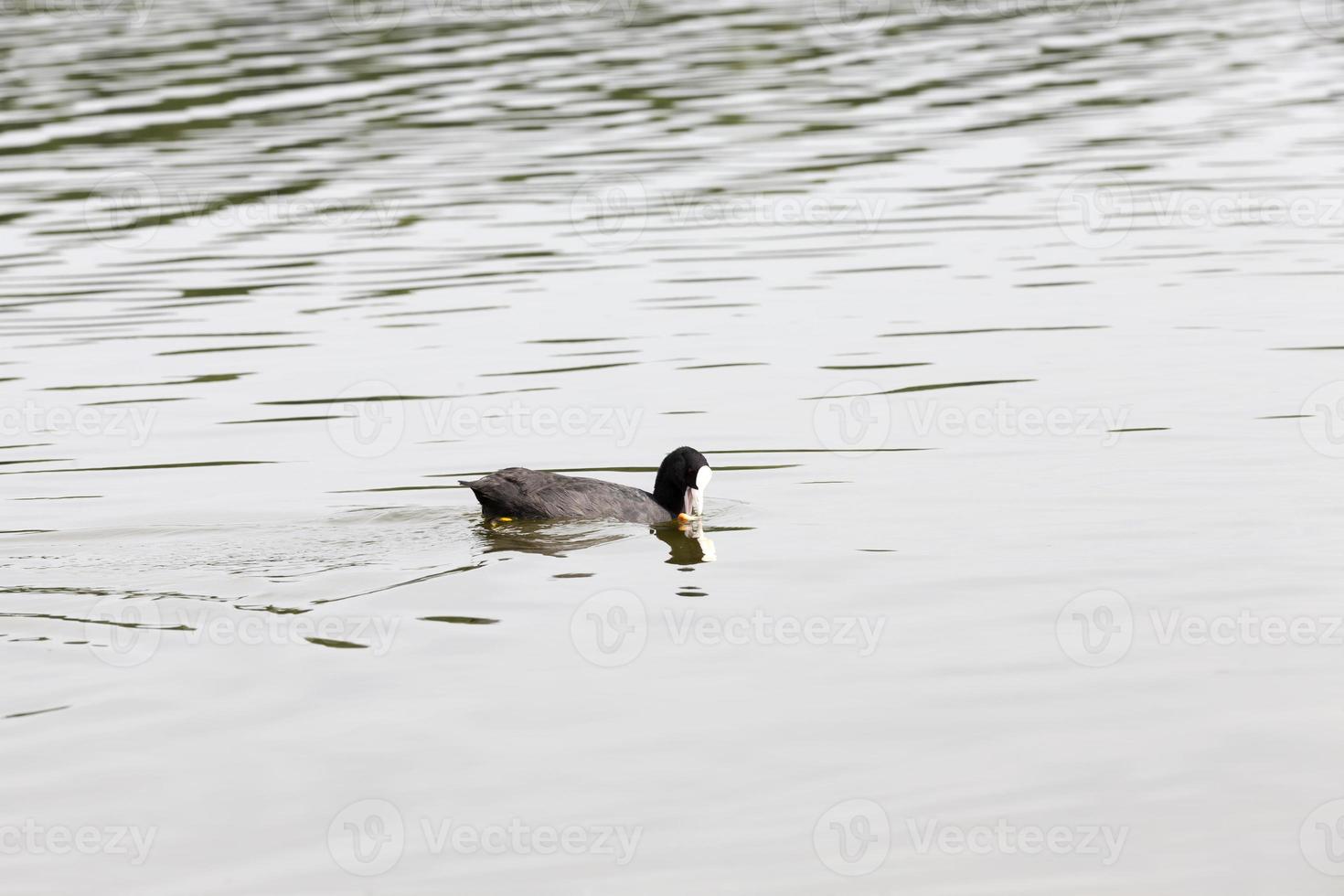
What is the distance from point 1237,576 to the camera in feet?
37.6

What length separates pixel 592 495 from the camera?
12977mm

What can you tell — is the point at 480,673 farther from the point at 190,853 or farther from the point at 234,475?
the point at 234,475

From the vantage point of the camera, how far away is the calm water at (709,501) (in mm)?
8484

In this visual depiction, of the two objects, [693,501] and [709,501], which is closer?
[693,501]

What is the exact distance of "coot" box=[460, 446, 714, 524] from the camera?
12.8m

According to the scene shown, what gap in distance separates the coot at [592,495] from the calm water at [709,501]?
0.59 ft

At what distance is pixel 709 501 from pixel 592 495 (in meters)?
1.14

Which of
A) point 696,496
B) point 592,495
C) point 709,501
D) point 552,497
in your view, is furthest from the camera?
point 709,501

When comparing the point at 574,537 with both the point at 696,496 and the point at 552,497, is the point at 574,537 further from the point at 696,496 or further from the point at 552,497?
the point at 696,496

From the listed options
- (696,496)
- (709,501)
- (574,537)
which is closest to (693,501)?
(696,496)

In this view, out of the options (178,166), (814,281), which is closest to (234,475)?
(814,281)

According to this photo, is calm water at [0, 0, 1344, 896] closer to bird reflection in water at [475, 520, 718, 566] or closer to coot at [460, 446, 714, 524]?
bird reflection in water at [475, 520, 718, 566]

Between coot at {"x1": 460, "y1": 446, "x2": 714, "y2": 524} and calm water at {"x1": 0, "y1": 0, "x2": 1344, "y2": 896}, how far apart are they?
0.18 m

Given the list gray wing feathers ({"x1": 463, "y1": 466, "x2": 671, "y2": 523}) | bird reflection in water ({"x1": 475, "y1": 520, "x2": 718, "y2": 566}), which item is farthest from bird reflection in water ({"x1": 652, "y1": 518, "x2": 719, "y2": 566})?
gray wing feathers ({"x1": 463, "y1": 466, "x2": 671, "y2": 523})
